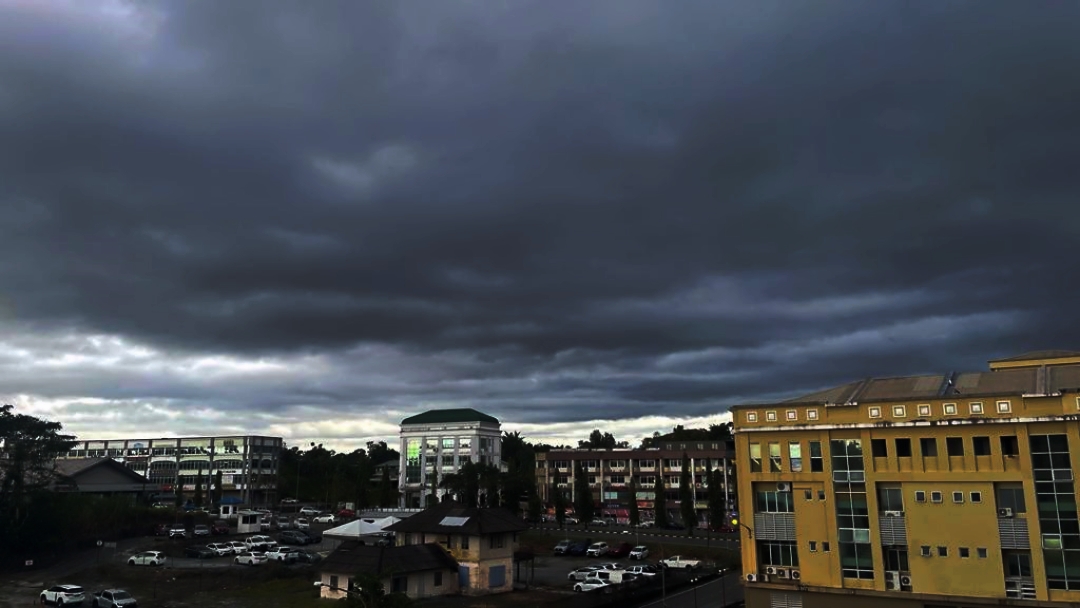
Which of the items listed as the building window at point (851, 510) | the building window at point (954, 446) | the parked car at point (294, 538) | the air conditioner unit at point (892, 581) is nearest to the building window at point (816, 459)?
the building window at point (851, 510)

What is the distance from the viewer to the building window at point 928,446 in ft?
148

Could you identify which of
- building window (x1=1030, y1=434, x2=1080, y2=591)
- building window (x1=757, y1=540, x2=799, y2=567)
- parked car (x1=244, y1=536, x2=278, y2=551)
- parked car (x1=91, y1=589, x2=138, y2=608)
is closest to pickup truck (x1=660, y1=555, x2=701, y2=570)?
building window (x1=757, y1=540, x2=799, y2=567)

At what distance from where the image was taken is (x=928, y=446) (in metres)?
45.2

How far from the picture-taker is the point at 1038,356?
53.6m

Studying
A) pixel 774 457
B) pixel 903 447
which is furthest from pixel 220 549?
pixel 903 447

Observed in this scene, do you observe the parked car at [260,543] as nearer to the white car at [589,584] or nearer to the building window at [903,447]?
the white car at [589,584]

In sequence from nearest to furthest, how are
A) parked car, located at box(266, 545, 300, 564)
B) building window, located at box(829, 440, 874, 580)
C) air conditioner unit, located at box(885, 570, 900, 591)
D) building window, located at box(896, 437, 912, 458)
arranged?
air conditioner unit, located at box(885, 570, 900, 591) < building window, located at box(896, 437, 912, 458) < building window, located at box(829, 440, 874, 580) < parked car, located at box(266, 545, 300, 564)

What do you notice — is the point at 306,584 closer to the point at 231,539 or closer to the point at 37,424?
the point at 231,539

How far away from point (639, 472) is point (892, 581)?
97623 mm

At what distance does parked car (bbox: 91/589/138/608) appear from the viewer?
5603 centimetres

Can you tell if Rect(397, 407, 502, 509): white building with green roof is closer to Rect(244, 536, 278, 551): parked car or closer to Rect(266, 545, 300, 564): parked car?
Rect(244, 536, 278, 551): parked car

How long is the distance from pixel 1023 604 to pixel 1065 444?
363 inches

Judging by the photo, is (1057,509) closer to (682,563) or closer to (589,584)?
(589,584)

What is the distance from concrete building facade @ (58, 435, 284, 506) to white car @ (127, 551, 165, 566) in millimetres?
99045
